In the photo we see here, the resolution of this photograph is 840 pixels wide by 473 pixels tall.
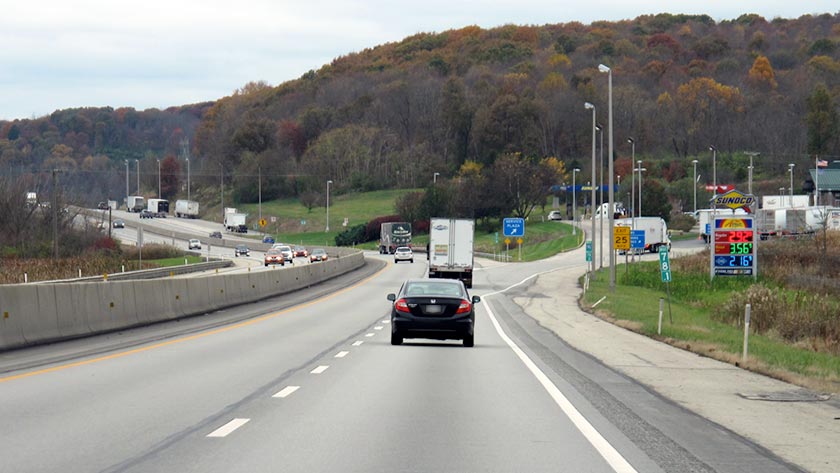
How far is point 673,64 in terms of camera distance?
7726 inches

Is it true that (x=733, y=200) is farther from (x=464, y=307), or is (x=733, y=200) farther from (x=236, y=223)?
(x=236, y=223)

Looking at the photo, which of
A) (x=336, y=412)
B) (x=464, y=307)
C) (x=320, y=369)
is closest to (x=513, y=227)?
(x=464, y=307)

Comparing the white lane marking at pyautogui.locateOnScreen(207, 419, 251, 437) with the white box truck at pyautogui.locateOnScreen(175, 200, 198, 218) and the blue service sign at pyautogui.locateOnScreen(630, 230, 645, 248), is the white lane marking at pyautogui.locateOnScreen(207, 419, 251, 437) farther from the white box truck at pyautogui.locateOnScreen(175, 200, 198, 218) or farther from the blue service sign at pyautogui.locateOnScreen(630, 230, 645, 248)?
the white box truck at pyautogui.locateOnScreen(175, 200, 198, 218)

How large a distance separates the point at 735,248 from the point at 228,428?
35341mm

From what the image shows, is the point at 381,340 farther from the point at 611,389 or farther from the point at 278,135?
the point at 278,135

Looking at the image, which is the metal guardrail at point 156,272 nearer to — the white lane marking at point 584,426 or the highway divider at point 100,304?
the highway divider at point 100,304

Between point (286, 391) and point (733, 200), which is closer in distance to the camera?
point (286, 391)

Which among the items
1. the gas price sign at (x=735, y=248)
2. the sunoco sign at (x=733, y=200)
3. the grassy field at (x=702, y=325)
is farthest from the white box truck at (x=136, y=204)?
the sunoco sign at (x=733, y=200)

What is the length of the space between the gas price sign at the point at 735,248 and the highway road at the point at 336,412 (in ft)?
73.4

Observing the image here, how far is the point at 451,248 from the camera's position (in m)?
58.2

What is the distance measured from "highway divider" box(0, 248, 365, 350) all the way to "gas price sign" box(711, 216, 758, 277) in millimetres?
18472

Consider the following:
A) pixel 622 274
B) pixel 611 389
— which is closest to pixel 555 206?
pixel 622 274

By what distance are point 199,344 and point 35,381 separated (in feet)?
23.9

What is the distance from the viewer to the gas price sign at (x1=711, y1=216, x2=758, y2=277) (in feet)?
140
